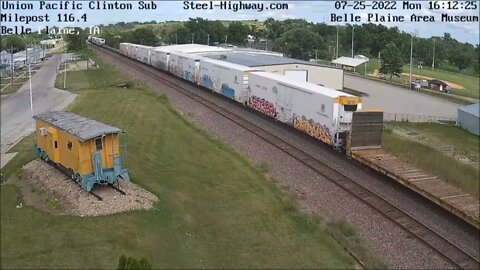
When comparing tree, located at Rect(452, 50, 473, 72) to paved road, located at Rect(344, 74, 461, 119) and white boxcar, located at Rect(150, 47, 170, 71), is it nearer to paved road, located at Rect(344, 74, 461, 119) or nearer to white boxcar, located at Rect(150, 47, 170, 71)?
paved road, located at Rect(344, 74, 461, 119)

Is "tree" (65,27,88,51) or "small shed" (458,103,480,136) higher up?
"tree" (65,27,88,51)

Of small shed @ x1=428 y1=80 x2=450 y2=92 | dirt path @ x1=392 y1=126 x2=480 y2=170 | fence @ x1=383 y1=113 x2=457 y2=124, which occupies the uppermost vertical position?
small shed @ x1=428 y1=80 x2=450 y2=92

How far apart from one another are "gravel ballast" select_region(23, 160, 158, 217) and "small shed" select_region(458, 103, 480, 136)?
3139 centimetres

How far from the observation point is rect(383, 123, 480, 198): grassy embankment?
2378 centimetres

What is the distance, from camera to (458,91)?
244 ft

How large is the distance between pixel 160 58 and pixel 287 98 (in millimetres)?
39253

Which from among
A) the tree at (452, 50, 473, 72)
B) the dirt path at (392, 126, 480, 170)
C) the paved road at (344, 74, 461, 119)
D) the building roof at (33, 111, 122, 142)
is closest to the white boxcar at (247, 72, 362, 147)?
the dirt path at (392, 126, 480, 170)

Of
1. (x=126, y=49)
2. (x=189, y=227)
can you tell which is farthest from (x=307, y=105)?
(x=126, y=49)

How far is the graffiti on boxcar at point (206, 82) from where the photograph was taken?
44.3 m

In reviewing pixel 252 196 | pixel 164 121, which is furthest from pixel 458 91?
pixel 252 196

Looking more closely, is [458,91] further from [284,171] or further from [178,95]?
[284,171]

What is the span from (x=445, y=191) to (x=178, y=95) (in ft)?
95.0

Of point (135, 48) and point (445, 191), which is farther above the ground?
point (135, 48)

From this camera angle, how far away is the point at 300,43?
99438mm
